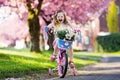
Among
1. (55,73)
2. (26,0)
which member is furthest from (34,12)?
(55,73)

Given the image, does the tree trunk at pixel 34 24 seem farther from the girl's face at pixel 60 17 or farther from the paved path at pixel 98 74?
the girl's face at pixel 60 17

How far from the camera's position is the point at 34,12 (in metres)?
27.2

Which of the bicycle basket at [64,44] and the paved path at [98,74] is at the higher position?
the bicycle basket at [64,44]

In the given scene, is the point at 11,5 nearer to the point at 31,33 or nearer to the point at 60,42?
the point at 31,33

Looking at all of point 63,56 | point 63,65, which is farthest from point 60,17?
point 63,65

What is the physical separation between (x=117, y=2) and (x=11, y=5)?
49284 mm

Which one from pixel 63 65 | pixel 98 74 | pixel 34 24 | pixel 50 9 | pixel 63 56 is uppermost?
pixel 63 56

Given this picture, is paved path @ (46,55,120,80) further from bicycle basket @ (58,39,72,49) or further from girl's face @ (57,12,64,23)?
girl's face @ (57,12,64,23)

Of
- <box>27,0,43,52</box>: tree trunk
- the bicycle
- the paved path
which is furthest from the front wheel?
<box>27,0,43,52</box>: tree trunk

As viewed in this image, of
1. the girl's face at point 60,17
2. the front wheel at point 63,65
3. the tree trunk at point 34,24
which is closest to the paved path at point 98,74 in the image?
the front wheel at point 63,65

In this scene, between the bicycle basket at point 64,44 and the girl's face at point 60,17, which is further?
the girl's face at point 60,17

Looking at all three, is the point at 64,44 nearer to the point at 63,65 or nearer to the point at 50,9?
the point at 63,65

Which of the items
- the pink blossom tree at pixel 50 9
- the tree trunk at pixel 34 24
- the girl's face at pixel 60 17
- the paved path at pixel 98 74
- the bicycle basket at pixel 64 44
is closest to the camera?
the paved path at pixel 98 74

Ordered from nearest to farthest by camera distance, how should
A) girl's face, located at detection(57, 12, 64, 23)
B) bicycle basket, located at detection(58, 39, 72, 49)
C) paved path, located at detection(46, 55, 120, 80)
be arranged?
paved path, located at detection(46, 55, 120, 80)
bicycle basket, located at detection(58, 39, 72, 49)
girl's face, located at detection(57, 12, 64, 23)
